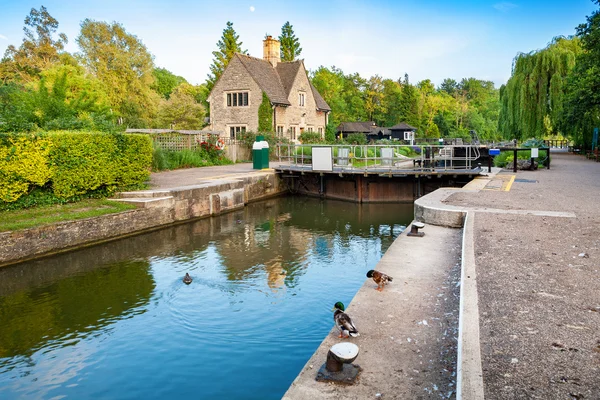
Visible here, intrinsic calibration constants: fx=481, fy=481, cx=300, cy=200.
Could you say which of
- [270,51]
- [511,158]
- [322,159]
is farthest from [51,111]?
[270,51]

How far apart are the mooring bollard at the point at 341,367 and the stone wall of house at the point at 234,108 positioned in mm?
36109

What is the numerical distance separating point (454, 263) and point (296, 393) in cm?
510

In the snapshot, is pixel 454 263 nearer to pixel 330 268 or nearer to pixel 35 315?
pixel 330 268

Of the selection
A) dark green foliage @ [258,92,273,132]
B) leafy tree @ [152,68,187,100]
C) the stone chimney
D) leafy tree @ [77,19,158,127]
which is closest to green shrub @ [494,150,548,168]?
dark green foliage @ [258,92,273,132]

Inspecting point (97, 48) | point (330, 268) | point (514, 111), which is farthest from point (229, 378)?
point (97, 48)

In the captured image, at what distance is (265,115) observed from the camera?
39438 mm

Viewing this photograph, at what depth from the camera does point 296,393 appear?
4.73 meters

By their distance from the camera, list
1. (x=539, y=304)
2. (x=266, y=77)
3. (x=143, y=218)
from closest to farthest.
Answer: (x=539, y=304), (x=143, y=218), (x=266, y=77)

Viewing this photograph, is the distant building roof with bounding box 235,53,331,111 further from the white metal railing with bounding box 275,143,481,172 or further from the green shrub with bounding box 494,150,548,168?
the green shrub with bounding box 494,150,548,168

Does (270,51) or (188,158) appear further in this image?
(270,51)

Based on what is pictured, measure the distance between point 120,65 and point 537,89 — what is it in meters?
44.4

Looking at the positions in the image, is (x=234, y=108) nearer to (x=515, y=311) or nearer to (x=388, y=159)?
(x=388, y=159)

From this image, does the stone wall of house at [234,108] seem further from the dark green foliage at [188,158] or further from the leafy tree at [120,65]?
the leafy tree at [120,65]

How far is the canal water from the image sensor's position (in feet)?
23.3
